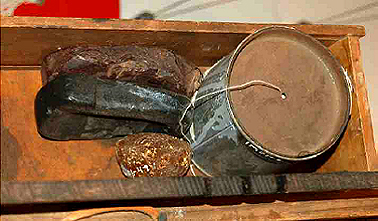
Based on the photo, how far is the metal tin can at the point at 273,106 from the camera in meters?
0.95

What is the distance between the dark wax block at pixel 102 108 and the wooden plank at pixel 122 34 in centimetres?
8

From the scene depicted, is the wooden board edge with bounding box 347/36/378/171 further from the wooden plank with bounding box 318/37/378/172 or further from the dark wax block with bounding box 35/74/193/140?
the dark wax block with bounding box 35/74/193/140

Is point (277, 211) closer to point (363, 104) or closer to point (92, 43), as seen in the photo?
point (363, 104)

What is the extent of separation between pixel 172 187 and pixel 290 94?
0.30 m

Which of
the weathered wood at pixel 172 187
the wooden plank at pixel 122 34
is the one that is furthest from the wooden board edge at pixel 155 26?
the weathered wood at pixel 172 187

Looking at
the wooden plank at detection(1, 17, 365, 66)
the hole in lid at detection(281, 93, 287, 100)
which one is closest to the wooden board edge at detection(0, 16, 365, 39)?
the wooden plank at detection(1, 17, 365, 66)

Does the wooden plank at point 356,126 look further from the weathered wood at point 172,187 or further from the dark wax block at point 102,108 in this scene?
the dark wax block at point 102,108

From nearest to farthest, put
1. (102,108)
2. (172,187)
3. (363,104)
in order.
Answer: (172,187) < (102,108) < (363,104)

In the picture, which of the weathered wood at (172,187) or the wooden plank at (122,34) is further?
the wooden plank at (122,34)

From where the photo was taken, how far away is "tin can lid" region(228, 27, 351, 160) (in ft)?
3.17

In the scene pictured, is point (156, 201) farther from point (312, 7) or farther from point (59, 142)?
point (312, 7)

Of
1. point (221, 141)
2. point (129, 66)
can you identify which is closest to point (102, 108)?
point (129, 66)

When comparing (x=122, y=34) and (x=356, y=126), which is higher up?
(x=122, y=34)

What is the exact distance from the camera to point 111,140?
115 centimetres
